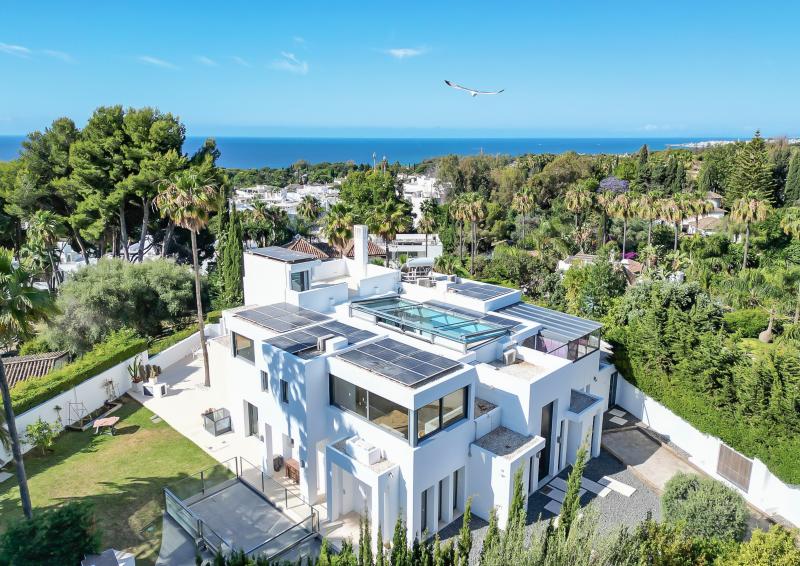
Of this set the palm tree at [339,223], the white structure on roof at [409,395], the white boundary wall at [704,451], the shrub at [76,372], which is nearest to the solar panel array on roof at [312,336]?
the white structure on roof at [409,395]

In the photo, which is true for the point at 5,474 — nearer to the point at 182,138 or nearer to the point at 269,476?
the point at 269,476

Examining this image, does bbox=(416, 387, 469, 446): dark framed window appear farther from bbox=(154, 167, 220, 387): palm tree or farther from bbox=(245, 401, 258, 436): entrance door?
bbox=(154, 167, 220, 387): palm tree

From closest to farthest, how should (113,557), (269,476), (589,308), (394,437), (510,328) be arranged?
(113,557)
(394,437)
(269,476)
(510,328)
(589,308)

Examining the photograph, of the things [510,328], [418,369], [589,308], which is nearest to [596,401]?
[510,328]

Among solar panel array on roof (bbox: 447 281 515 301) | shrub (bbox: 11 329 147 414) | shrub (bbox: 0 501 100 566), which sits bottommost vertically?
shrub (bbox: 11 329 147 414)

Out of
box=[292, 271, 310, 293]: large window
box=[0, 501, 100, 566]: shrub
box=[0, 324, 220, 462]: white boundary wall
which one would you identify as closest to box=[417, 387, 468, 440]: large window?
box=[0, 501, 100, 566]: shrub

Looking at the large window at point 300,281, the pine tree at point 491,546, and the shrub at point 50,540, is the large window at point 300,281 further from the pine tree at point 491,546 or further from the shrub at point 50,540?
the pine tree at point 491,546

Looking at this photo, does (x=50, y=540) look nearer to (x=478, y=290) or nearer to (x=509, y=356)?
(x=509, y=356)
